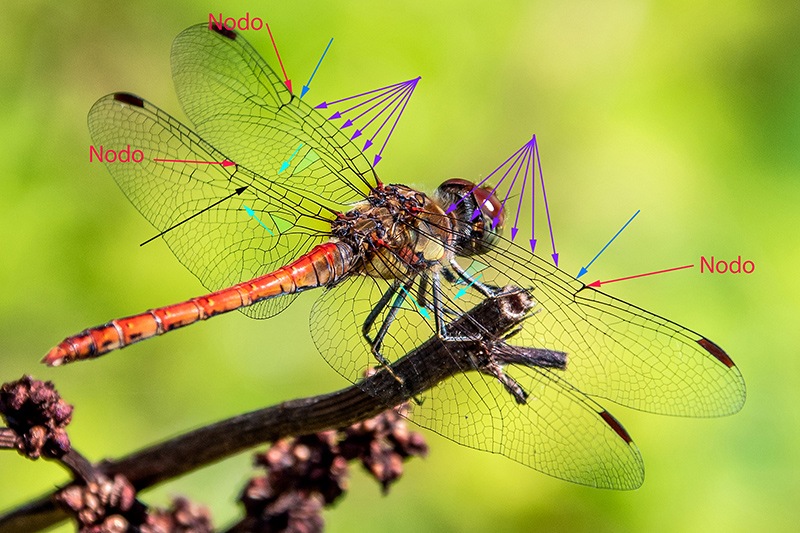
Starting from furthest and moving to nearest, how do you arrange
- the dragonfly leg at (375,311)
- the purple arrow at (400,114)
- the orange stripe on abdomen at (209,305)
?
the purple arrow at (400,114) → the dragonfly leg at (375,311) → the orange stripe on abdomen at (209,305)

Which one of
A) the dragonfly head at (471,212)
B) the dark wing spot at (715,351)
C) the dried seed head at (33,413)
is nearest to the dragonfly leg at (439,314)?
the dragonfly head at (471,212)

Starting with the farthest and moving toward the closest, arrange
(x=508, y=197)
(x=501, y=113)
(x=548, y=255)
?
1. (x=501, y=113)
2. (x=548, y=255)
3. (x=508, y=197)

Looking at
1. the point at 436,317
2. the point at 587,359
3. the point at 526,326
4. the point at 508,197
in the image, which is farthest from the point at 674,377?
the point at 508,197

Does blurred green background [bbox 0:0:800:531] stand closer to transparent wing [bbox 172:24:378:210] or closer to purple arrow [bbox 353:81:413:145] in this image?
purple arrow [bbox 353:81:413:145]

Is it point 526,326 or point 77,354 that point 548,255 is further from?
point 77,354

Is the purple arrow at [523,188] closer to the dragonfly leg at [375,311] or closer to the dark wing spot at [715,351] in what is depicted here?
the dragonfly leg at [375,311]

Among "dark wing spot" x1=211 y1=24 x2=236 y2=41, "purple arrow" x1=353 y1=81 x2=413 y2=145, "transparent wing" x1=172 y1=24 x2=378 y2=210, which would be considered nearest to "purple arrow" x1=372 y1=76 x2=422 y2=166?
"purple arrow" x1=353 y1=81 x2=413 y2=145
